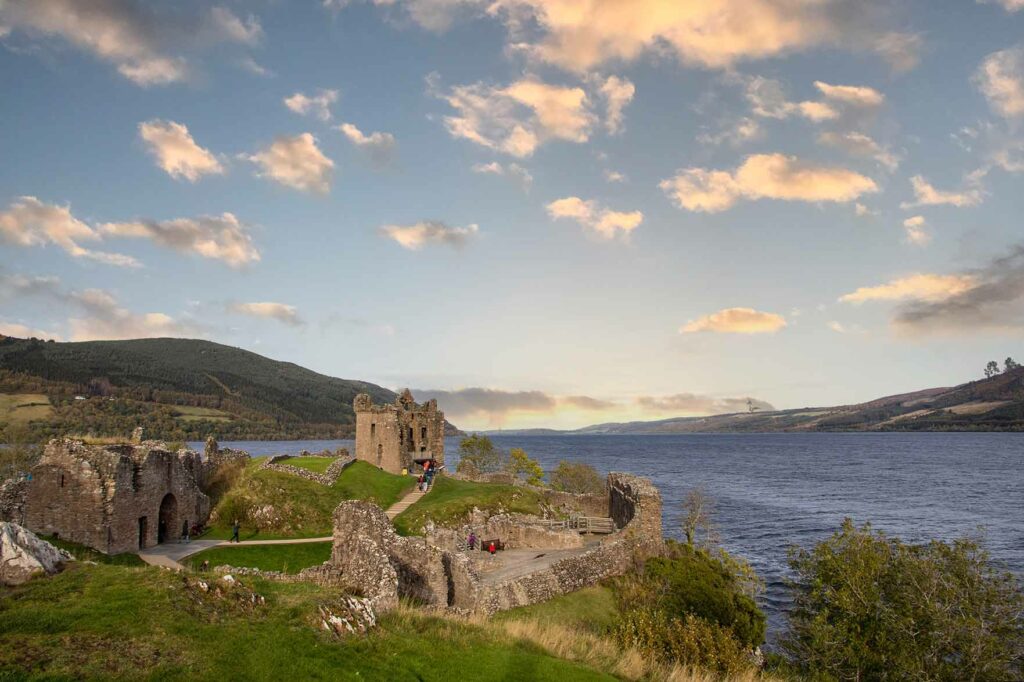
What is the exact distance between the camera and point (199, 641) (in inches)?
421

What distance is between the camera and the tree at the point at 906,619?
22250 millimetres

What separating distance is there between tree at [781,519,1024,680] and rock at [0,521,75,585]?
25.8m

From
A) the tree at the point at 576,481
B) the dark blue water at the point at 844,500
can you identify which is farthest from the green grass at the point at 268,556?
the tree at the point at 576,481

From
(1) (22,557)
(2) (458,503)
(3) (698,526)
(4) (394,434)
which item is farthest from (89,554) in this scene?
(3) (698,526)

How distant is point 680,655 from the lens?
65.2ft

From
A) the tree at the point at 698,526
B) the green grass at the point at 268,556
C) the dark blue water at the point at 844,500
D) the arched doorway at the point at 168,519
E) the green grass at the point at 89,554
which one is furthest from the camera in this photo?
the dark blue water at the point at 844,500

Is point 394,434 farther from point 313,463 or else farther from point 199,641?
point 199,641

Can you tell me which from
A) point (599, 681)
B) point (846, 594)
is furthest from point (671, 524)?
point (599, 681)

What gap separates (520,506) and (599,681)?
32.6 meters

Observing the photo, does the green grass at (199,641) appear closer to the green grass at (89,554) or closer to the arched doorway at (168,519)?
the green grass at (89,554)

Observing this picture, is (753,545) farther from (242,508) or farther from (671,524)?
(242,508)

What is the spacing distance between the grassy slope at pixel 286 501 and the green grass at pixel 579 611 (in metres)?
20.3

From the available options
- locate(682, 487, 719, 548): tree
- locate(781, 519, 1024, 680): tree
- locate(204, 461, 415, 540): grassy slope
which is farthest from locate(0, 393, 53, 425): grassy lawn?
locate(781, 519, 1024, 680): tree

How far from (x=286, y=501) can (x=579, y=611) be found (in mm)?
24723
